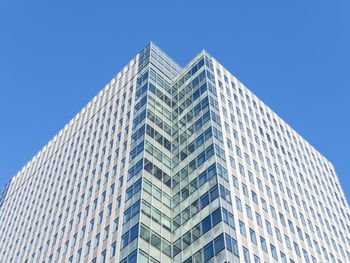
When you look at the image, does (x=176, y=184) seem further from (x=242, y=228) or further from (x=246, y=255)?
(x=246, y=255)

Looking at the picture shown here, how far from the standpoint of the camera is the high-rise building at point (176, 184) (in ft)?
216

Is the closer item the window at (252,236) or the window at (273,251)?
the window at (252,236)

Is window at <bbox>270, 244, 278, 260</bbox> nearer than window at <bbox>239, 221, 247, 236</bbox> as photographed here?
No

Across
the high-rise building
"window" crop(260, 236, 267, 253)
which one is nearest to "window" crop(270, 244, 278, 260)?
the high-rise building

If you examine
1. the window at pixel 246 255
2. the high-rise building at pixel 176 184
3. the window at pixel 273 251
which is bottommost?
the window at pixel 246 255

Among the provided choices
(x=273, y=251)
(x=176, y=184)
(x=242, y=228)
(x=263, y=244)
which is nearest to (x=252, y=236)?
(x=242, y=228)

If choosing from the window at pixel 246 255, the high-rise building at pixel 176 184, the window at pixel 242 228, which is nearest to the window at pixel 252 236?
the high-rise building at pixel 176 184

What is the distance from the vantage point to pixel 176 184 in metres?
74.1

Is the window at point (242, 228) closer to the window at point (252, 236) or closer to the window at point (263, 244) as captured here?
the window at point (252, 236)

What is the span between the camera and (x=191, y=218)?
67125mm

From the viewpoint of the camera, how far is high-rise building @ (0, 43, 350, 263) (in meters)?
65.7

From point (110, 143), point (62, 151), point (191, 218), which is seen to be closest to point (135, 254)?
point (191, 218)

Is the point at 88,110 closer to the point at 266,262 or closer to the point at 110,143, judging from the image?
the point at 110,143

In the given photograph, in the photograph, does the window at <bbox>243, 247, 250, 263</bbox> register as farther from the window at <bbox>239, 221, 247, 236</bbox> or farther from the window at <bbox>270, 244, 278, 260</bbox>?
the window at <bbox>270, 244, 278, 260</bbox>
